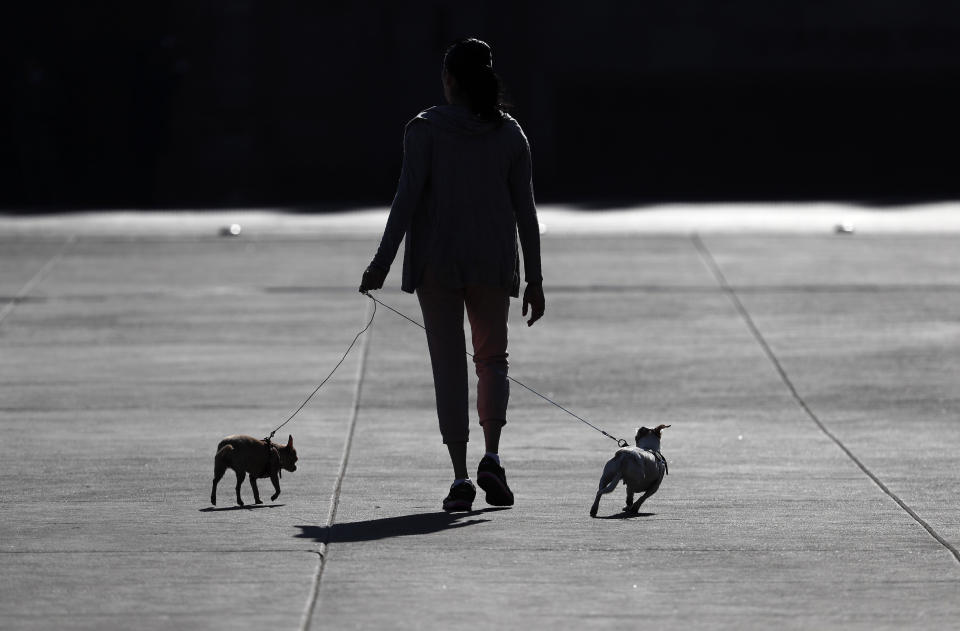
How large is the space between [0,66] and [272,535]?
80.6ft

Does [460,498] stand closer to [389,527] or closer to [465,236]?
[389,527]

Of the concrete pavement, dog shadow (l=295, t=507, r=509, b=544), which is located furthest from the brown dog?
dog shadow (l=295, t=507, r=509, b=544)

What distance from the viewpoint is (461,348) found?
7.19 meters

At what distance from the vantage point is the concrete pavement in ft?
18.8

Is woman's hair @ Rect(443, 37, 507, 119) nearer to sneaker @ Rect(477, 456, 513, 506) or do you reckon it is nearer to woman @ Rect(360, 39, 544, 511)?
woman @ Rect(360, 39, 544, 511)

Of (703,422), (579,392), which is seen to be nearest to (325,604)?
(703,422)

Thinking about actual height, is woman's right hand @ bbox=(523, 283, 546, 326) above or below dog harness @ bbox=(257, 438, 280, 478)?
above

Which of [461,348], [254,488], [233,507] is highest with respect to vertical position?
[461,348]

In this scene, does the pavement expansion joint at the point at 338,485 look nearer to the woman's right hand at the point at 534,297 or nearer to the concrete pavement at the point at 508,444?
the concrete pavement at the point at 508,444

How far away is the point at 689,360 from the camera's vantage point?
1193cm

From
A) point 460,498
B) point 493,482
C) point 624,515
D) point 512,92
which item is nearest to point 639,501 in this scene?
point 624,515

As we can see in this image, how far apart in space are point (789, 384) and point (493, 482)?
173 inches

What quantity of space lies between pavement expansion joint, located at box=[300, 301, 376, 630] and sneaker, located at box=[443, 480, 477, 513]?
1.46 feet

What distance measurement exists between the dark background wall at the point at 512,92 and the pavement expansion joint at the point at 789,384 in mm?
11030
